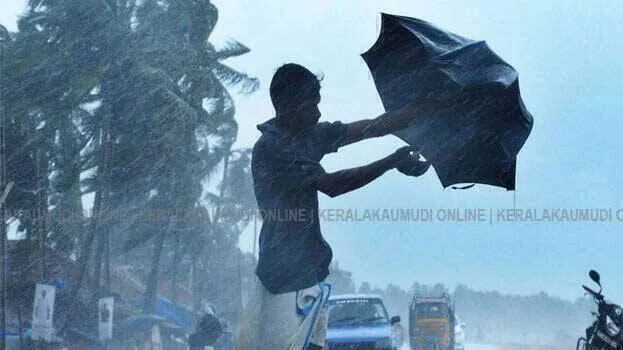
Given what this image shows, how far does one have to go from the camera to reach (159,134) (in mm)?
33469

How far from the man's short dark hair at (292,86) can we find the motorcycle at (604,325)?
7.73m

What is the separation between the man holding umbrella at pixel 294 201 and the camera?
2365mm

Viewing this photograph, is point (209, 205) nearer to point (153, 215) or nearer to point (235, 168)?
point (235, 168)

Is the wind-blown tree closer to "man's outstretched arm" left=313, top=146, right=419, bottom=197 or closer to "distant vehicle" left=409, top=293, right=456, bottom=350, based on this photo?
"distant vehicle" left=409, top=293, right=456, bottom=350

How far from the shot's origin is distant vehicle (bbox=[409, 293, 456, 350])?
35.3 meters

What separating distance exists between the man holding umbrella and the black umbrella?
0.33ft

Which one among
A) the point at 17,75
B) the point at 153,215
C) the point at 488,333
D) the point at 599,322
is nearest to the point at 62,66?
the point at 17,75

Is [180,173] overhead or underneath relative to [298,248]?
overhead

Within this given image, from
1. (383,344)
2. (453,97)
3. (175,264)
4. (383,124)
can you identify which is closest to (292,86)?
(383,124)

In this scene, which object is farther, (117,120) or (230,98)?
(230,98)

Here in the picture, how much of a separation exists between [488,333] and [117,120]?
526ft

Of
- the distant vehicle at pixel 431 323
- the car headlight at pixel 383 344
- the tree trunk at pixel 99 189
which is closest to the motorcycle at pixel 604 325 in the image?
the car headlight at pixel 383 344

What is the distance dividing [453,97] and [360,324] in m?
13.9

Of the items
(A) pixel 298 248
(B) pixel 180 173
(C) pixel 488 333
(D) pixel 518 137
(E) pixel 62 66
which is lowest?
(C) pixel 488 333
